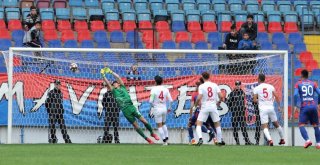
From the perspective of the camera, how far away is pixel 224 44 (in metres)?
26.2

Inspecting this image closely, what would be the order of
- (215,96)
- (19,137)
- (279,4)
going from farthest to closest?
(279,4)
(19,137)
(215,96)

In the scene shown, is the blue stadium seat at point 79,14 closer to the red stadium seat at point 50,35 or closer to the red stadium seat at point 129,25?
the red stadium seat at point 129,25

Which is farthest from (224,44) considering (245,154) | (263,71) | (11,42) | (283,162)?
(283,162)

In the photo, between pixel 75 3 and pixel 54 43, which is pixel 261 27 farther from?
pixel 54 43

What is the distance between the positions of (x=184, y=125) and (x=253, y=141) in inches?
74.8

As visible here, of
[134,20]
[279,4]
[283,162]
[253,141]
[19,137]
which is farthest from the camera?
[279,4]

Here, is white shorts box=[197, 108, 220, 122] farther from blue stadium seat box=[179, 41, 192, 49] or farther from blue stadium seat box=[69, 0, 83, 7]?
blue stadium seat box=[69, 0, 83, 7]

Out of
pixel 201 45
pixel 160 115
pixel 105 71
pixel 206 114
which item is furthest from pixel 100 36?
pixel 206 114

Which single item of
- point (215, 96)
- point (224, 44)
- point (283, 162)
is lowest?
point (283, 162)

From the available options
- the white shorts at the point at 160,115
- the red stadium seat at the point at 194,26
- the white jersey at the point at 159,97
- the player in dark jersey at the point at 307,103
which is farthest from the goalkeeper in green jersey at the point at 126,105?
the red stadium seat at the point at 194,26

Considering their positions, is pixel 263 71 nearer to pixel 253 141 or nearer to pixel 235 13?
pixel 253 141

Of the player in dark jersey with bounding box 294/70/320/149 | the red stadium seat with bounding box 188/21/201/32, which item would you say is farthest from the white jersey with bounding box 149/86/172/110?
the red stadium seat with bounding box 188/21/201/32

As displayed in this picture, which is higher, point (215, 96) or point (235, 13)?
point (235, 13)

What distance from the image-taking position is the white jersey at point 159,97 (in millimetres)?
22578
